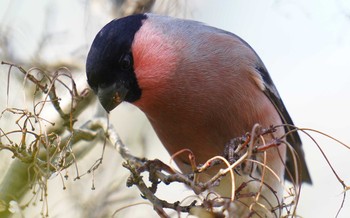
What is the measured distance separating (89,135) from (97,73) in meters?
0.30

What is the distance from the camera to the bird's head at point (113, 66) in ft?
8.06

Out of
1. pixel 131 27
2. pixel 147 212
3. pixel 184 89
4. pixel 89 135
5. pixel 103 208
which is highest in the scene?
pixel 131 27

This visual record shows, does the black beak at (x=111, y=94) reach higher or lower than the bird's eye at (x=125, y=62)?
lower

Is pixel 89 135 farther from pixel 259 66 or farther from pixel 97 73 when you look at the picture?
pixel 259 66

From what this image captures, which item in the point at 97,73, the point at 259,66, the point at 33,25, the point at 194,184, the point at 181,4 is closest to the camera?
the point at 194,184

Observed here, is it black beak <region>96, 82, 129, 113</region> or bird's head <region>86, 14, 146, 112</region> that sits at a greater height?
bird's head <region>86, 14, 146, 112</region>

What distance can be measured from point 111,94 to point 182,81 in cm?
27

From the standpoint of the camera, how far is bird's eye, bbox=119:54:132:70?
2.52 metres

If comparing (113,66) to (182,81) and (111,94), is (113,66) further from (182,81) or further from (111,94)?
(182,81)

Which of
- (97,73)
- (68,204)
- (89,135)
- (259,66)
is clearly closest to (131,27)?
(97,73)

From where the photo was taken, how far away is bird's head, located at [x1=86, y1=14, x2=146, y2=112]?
246 centimetres

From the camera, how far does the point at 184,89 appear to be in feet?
8.51

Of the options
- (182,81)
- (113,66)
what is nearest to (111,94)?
(113,66)

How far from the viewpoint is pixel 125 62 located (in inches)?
99.5
